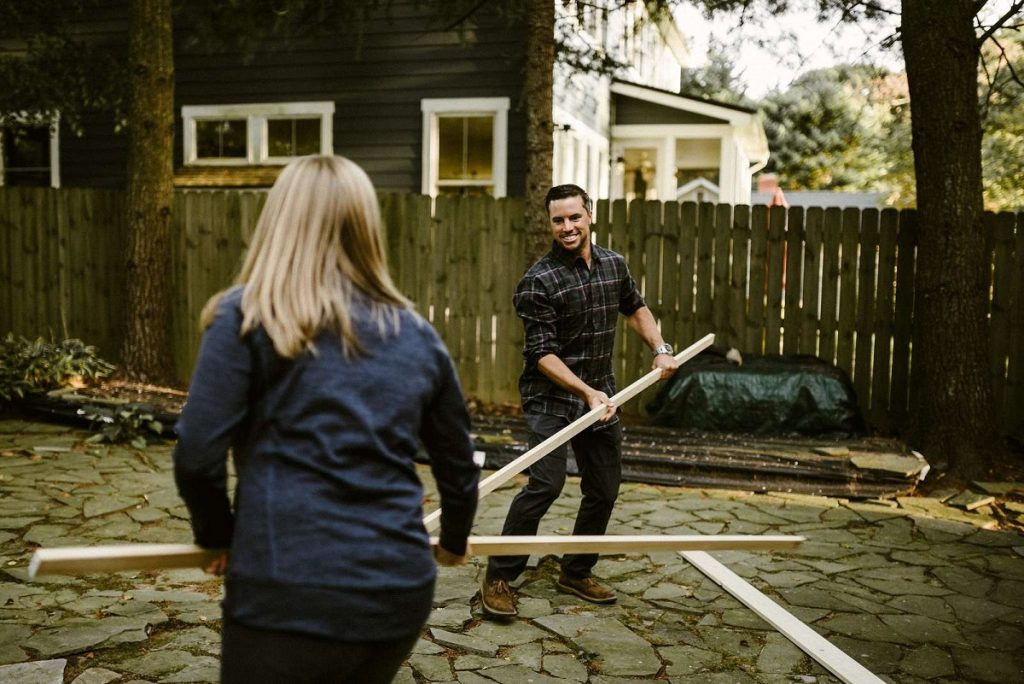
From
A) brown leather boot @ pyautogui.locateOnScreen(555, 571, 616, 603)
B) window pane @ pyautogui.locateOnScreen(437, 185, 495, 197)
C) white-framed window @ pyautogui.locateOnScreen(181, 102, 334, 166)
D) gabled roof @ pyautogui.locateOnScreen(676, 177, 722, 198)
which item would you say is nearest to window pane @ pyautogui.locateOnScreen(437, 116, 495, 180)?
window pane @ pyautogui.locateOnScreen(437, 185, 495, 197)

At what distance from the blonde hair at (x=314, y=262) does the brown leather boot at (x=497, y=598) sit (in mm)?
2979

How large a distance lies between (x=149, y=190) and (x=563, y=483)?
7393 millimetres

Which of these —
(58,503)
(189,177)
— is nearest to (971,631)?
(58,503)

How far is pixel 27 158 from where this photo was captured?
53.7ft

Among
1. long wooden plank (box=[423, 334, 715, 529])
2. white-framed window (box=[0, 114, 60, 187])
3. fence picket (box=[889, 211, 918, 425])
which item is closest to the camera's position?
long wooden plank (box=[423, 334, 715, 529])

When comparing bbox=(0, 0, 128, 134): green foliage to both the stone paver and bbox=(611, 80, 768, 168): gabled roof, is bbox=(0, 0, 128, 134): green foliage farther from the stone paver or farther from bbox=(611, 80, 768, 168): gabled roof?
the stone paver

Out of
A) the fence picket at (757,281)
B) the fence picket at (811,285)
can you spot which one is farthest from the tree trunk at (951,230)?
the fence picket at (757,281)

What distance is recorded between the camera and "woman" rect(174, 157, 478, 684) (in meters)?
1.90

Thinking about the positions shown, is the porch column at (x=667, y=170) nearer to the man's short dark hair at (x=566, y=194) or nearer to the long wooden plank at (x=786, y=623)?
the long wooden plank at (x=786, y=623)

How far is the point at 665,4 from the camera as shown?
10383 mm

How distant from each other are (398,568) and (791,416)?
7470 millimetres

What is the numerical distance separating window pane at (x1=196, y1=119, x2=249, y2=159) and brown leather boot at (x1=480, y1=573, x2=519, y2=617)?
11.7 metres

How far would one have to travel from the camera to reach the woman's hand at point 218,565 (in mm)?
2121

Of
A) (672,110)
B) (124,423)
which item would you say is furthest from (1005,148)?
(124,423)
